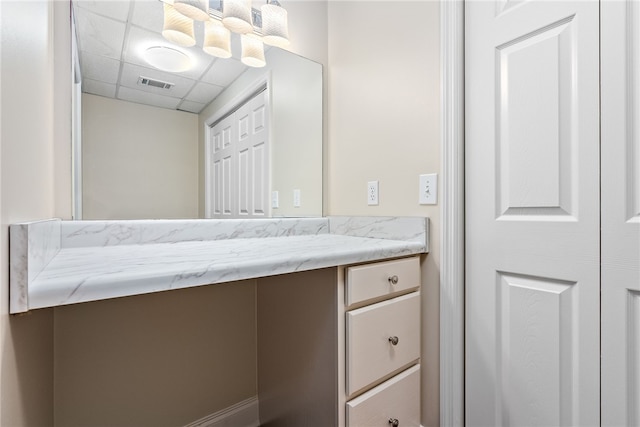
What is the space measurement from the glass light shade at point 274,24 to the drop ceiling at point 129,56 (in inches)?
10.9

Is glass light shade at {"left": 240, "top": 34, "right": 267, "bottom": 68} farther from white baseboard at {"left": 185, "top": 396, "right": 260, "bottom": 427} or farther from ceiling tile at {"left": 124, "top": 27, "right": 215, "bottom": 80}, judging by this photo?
white baseboard at {"left": 185, "top": 396, "right": 260, "bottom": 427}

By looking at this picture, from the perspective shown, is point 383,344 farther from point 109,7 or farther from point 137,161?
point 109,7

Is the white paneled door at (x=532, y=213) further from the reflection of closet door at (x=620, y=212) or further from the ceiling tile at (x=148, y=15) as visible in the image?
the ceiling tile at (x=148, y=15)

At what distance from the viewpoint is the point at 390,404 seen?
107 cm

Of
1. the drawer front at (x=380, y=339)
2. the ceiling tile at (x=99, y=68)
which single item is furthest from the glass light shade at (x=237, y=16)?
the drawer front at (x=380, y=339)

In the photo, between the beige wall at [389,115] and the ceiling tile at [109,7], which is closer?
the ceiling tile at [109,7]

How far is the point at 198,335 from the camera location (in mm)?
1288

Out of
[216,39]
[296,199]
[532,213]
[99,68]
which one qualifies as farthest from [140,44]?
[532,213]

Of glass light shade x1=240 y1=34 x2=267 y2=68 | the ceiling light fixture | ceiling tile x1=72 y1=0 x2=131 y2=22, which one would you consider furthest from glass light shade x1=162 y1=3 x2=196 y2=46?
glass light shade x1=240 y1=34 x2=267 y2=68

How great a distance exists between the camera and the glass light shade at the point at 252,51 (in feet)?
4.67

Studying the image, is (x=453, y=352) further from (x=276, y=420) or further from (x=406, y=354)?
(x=276, y=420)

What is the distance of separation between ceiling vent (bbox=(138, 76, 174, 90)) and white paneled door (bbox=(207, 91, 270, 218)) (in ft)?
0.72

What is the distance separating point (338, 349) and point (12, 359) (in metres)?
0.71

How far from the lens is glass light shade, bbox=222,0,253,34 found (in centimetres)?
130
